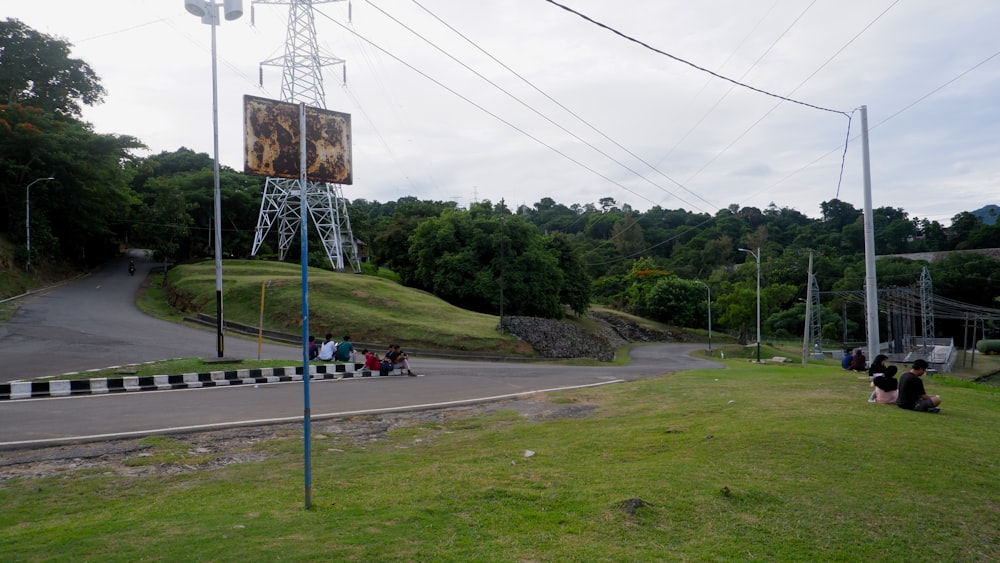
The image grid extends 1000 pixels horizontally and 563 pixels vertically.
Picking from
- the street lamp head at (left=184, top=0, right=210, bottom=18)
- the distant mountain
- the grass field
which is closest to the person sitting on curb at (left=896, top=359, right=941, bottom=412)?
the grass field

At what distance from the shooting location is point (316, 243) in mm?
62250

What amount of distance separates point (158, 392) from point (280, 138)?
11.7 metres

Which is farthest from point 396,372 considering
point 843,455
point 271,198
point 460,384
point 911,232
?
point 911,232

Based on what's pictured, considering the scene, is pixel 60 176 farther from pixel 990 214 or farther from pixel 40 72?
pixel 990 214

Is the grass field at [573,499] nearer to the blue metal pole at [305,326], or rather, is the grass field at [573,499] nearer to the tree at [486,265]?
the blue metal pole at [305,326]

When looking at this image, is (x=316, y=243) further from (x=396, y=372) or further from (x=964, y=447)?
(x=964, y=447)

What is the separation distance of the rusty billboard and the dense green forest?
111 ft

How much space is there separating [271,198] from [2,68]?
69.4 feet

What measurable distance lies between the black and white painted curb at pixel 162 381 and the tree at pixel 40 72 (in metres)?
43.2

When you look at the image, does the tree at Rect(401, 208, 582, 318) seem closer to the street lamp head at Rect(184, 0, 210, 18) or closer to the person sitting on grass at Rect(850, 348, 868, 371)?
the person sitting on grass at Rect(850, 348, 868, 371)

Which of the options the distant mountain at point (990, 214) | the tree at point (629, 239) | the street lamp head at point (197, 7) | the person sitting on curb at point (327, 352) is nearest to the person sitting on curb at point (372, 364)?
the person sitting on curb at point (327, 352)

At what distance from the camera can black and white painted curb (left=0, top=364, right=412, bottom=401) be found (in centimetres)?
1416

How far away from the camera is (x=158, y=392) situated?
1534 centimetres

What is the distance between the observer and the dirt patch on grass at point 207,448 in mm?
8344
